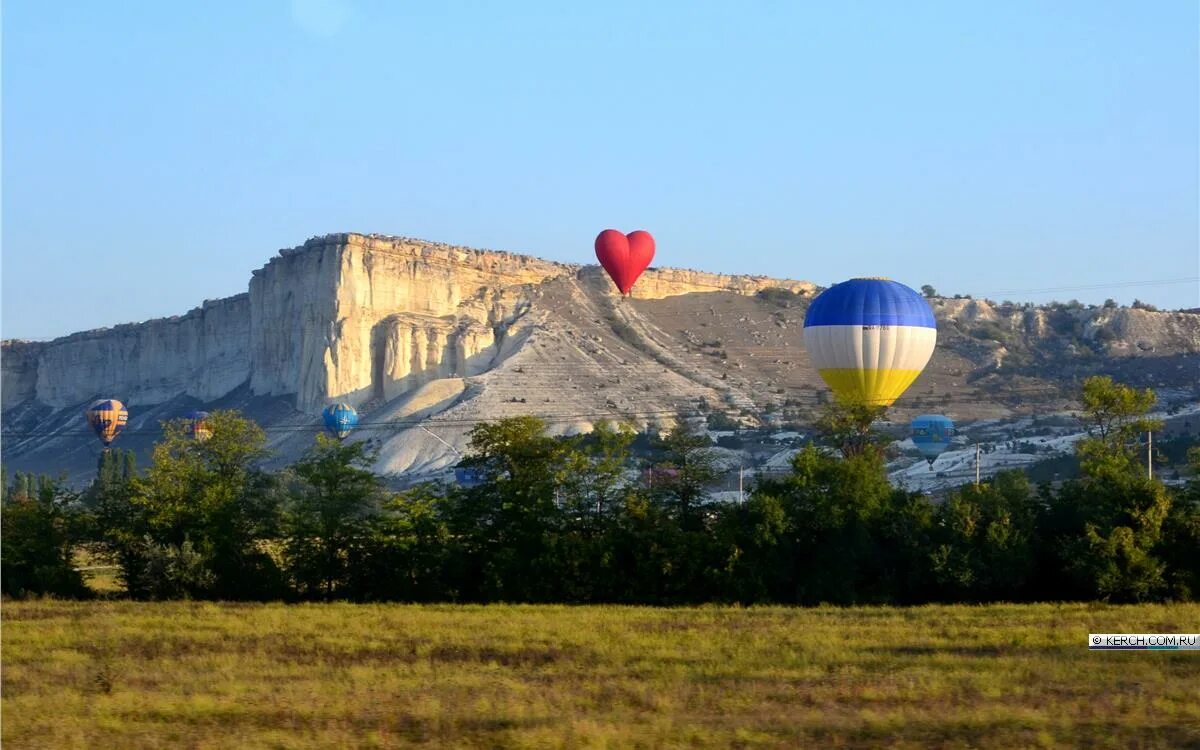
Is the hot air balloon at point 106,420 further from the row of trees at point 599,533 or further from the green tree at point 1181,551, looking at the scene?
Answer: the green tree at point 1181,551

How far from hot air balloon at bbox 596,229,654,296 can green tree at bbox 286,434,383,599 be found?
3277 centimetres

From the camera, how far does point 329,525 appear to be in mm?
26547

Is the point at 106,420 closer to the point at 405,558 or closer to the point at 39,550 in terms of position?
the point at 39,550

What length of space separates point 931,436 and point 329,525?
44369mm

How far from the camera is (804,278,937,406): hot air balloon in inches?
1670

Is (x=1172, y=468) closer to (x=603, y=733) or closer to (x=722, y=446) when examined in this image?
(x=722, y=446)

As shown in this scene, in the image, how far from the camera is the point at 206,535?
26516 mm

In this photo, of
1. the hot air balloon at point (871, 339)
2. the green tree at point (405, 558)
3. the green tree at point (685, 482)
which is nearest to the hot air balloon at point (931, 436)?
the hot air balloon at point (871, 339)

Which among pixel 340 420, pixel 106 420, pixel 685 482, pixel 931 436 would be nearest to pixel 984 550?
pixel 685 482

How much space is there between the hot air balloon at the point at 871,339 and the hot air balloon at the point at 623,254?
1691 centimetres

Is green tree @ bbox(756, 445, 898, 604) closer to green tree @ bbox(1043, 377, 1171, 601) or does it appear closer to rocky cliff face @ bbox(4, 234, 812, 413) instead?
green tree @ bbox(1043, 377, 1171, 601)

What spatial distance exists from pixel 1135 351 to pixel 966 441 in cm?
4347

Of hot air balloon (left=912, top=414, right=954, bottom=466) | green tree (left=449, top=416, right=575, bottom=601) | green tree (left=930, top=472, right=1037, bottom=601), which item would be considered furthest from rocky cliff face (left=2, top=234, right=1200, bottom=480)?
green tree (left=930, top=472, right=1037, bottom=601)

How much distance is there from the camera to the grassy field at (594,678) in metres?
12.5
